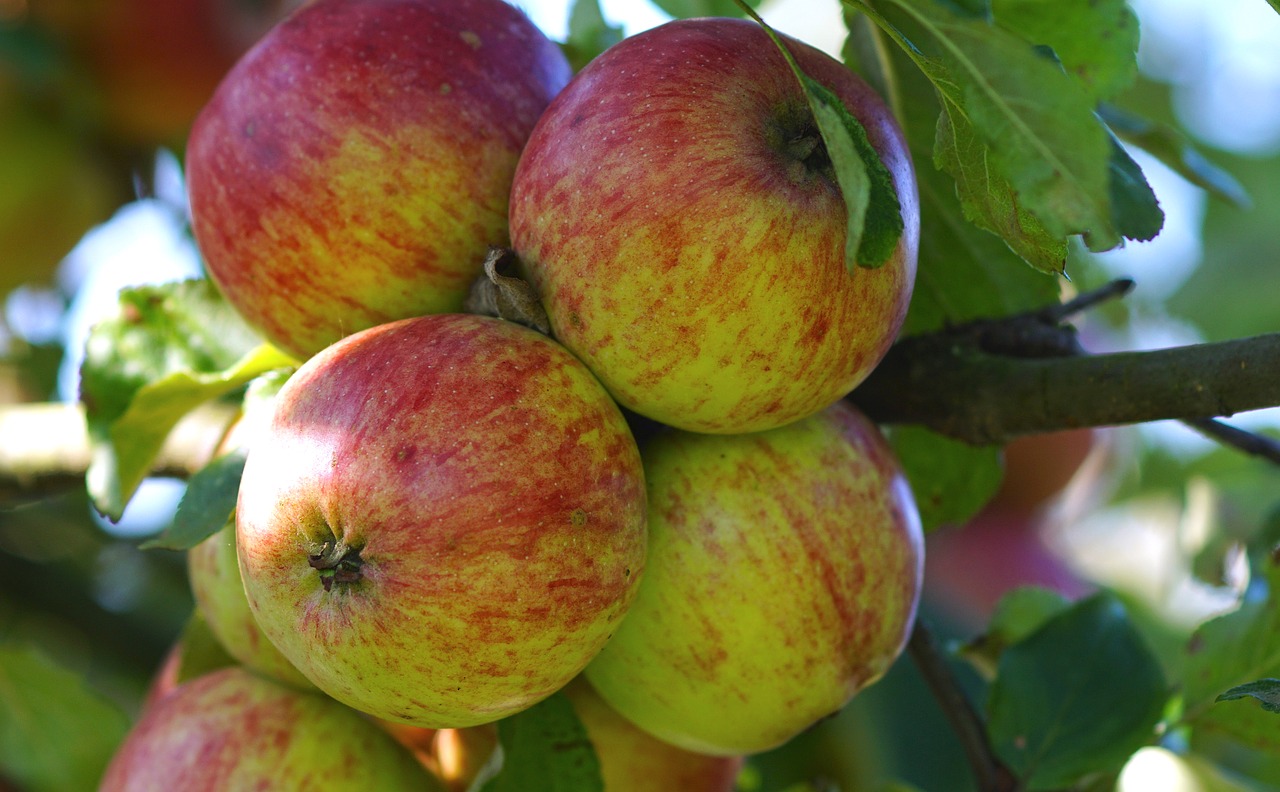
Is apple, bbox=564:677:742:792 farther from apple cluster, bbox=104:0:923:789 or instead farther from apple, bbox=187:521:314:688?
apple, bbox=187:521:314:688

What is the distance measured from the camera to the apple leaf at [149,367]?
112cm

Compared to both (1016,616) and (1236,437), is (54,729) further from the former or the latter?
(1236,437)

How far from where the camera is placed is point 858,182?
0.71 m

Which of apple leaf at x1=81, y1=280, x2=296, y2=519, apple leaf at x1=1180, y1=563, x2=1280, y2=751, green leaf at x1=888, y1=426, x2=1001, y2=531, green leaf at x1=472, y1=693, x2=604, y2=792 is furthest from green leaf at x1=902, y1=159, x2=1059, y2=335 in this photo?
apple leaf at x1=81, y1=280, x2=296, y2=519

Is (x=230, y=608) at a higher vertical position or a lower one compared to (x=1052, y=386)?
lower

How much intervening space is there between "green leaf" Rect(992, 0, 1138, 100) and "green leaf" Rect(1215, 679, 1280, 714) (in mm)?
516

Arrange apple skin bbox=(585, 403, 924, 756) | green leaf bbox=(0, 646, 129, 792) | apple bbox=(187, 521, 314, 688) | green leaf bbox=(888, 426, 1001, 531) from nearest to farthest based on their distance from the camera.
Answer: apple skin bbox=(585, 403, 924, 756)
apple bbox=(187, 521, 314, 688)
green leaf bbox=(888, 426, 1001, 531)
green leaf bbox=(0, 646, 129, 792)

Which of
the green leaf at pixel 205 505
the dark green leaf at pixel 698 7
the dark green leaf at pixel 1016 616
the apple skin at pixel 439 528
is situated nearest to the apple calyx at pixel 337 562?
the apple skin at pixel 439 528

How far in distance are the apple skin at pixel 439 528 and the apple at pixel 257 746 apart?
0.22 meters

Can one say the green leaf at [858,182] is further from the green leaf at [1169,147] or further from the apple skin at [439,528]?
the green leaf at [1169,147]

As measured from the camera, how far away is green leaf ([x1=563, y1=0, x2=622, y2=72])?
1264 mm

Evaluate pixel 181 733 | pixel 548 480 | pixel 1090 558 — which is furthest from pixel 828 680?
pixel 1090 558

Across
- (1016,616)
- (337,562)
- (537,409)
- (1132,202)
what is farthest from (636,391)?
(1016,616)

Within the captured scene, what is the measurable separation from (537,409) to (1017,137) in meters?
0.35
